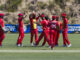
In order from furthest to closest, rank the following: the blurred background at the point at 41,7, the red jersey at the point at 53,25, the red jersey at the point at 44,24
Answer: the blurred background at the point at 41,7, the red jersey at the point at 44,24, the red jersey at the point at 53,25

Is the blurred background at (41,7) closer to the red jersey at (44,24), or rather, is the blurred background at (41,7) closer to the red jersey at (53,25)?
the red jersey at (44,24)

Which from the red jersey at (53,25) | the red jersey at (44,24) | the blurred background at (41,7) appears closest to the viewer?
the red jersey at (53,25)

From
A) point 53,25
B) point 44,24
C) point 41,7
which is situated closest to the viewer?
point 53,25

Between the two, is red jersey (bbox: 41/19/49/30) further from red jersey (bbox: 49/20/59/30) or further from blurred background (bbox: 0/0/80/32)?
blurred background (bbox: 0/0/80/32)

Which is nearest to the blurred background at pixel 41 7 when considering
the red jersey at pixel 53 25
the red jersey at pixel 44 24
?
the red jersey at pixel 44 24

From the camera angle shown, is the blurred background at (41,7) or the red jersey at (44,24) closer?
the red jersey at (44,24)

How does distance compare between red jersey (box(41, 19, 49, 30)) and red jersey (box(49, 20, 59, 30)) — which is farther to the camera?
red jersey (box(41, 19, 49, 30))

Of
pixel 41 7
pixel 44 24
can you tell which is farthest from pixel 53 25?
pixel 41 7

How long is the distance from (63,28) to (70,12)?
4010 cm

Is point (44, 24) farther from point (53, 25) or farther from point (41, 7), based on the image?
point (41, 7)

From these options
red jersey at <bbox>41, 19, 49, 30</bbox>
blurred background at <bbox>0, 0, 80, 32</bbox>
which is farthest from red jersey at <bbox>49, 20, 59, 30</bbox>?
blurred background at <bbox>0, 0, 80, 32</bbox>

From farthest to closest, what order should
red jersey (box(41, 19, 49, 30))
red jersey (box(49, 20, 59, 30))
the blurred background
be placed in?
the blurred background → red jersey (box(41, 19, 49, 30)) → red jersey (box(49, 20, 59, 30))

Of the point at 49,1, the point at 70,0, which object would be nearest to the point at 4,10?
the point at 49,1

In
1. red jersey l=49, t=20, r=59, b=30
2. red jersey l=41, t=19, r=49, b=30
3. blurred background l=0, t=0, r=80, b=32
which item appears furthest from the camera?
blurred background l=0, t=0, r=80, b=32
